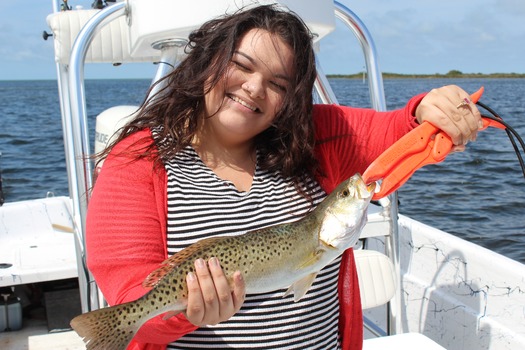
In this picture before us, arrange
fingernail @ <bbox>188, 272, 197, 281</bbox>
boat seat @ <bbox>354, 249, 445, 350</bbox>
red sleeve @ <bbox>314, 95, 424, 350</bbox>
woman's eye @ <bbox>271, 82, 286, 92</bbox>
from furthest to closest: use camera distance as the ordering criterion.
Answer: boat seat @ <bbox>354, 249, 445, 350</bbox> < red sleeve @ <bbox>314, 95, 424, 350</bbox> < woman's eye @ <bbox>271, 82, 286, 92</bbox> < fingernail @ <bbox>188, 272, 197, 281</bbox>

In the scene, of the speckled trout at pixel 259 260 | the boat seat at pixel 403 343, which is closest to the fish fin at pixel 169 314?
the speckled trout at pixel 259 260

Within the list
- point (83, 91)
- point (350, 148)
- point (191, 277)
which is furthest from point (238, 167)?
point (83, 91)

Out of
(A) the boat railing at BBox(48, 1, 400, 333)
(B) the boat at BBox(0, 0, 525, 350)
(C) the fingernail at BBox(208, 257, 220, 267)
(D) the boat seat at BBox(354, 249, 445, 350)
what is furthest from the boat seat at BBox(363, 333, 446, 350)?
(C) the fingernail at BBox(208, 257, 220, 267)

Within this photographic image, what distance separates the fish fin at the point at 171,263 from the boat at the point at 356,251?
146cm

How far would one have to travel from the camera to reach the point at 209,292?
177cm

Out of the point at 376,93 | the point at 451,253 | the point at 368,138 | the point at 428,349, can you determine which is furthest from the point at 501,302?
the point at 368,138

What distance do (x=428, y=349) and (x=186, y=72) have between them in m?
1.97

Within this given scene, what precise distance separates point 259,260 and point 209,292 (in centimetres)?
21

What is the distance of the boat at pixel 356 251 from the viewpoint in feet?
10.7

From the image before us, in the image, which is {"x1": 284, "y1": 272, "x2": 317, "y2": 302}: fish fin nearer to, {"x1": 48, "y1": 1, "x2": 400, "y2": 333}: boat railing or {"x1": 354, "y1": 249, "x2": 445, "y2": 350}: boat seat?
{"x1": 48, "y1": 1, "x2": 400, "y2": 333}: boat railing

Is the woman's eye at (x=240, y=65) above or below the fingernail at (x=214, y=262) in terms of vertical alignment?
above

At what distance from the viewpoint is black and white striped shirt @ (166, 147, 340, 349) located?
6.93 ft

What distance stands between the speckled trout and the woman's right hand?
4 cm

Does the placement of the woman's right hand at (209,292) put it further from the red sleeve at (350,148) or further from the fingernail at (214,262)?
the red sleeve at (350,148)
